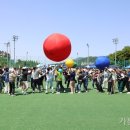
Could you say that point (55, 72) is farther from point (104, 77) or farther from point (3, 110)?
point (3, 110)

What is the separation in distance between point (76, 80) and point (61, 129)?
13337 mm

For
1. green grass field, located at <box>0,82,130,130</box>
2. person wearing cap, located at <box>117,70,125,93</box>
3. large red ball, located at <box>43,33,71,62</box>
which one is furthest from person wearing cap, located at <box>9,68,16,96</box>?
person wearing cap, located at <box>117,70,125,93</box>

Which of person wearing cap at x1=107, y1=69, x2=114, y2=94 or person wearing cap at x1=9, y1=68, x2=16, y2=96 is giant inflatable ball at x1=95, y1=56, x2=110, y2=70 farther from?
person wearing cap at x1=9, y1=68, x2=16, y2=96

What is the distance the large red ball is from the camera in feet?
67.3

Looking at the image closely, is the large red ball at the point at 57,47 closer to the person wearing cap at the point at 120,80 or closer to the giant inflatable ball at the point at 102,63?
the person wearing cap at the point at 120,80

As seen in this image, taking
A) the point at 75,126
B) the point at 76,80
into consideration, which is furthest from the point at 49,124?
→ the point at 76,80

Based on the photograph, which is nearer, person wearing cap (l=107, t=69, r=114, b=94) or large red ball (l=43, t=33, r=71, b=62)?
large red ball (l=43, t=33, r=71, b=62)

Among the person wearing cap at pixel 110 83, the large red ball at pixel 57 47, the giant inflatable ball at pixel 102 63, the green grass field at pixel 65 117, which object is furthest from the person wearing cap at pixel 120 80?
the green grass field at pixel 65 117

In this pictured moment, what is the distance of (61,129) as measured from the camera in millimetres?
9320

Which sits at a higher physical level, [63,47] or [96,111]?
[63,47]

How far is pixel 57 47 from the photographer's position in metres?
20.4

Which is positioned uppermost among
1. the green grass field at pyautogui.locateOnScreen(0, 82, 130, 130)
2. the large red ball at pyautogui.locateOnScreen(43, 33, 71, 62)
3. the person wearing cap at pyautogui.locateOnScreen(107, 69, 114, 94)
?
the large red ball at pyautogui.locateOnScreen(43, 33, 71, 62)

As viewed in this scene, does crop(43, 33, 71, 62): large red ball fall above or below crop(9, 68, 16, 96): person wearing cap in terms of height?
above

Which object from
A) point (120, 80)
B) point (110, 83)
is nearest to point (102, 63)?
point (120, 80)
